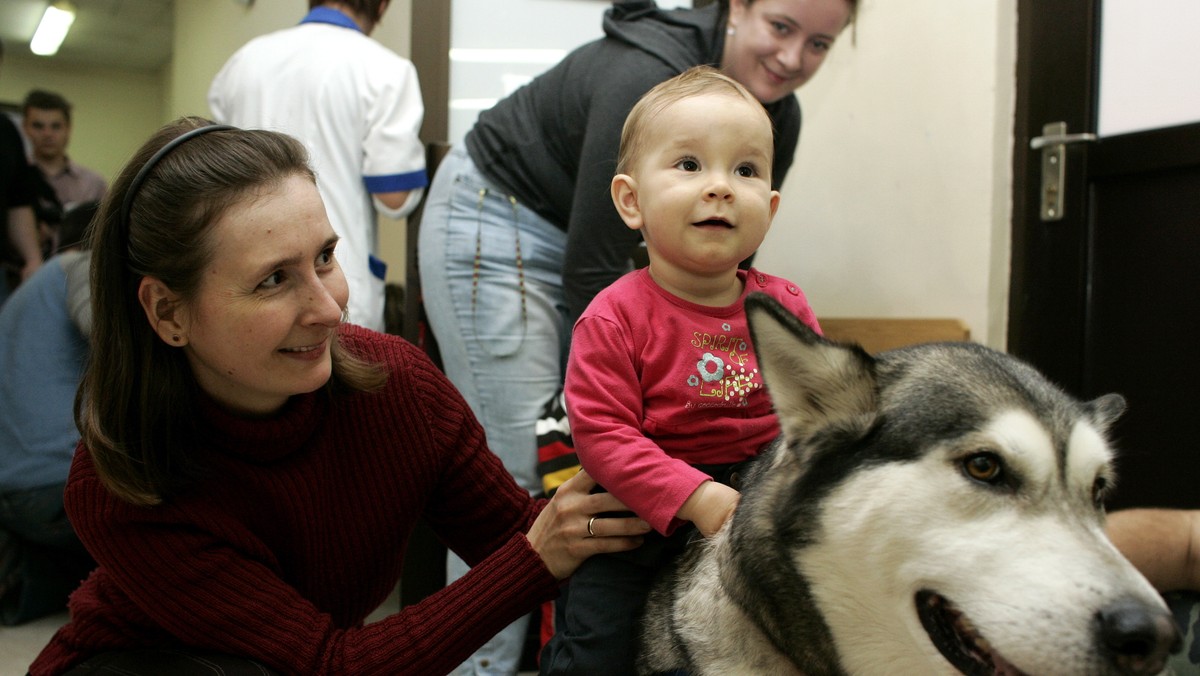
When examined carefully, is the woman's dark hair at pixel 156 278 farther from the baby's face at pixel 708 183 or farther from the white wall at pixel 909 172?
the white wall at pixel 909 172

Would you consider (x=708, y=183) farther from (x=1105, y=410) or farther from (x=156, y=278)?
(x=156, y=278)

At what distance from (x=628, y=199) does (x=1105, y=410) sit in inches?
29.5

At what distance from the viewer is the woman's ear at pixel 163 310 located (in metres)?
1.30

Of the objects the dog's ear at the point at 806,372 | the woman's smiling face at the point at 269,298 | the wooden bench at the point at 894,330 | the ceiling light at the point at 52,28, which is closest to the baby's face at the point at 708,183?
the dog's ear at the point at 806,372

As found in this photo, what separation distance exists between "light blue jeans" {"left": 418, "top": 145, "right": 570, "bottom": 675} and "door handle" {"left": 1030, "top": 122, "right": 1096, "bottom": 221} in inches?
58.2

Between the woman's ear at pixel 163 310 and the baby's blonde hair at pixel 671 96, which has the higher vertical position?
the baby's blonde hair at pixel 671 96

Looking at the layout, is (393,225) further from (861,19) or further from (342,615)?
(342,615)

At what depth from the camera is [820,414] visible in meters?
1.10

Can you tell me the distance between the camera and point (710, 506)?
125 centimetres

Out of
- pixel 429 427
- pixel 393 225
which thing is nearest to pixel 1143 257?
pixel 429 427

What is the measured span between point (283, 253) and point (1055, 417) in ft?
3.25

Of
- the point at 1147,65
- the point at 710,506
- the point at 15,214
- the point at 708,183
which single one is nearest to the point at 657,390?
the point at 710,506

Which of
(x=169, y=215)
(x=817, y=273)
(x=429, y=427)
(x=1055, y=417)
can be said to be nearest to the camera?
(x=1055, y=417)

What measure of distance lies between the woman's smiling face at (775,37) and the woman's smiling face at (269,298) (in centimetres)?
99
